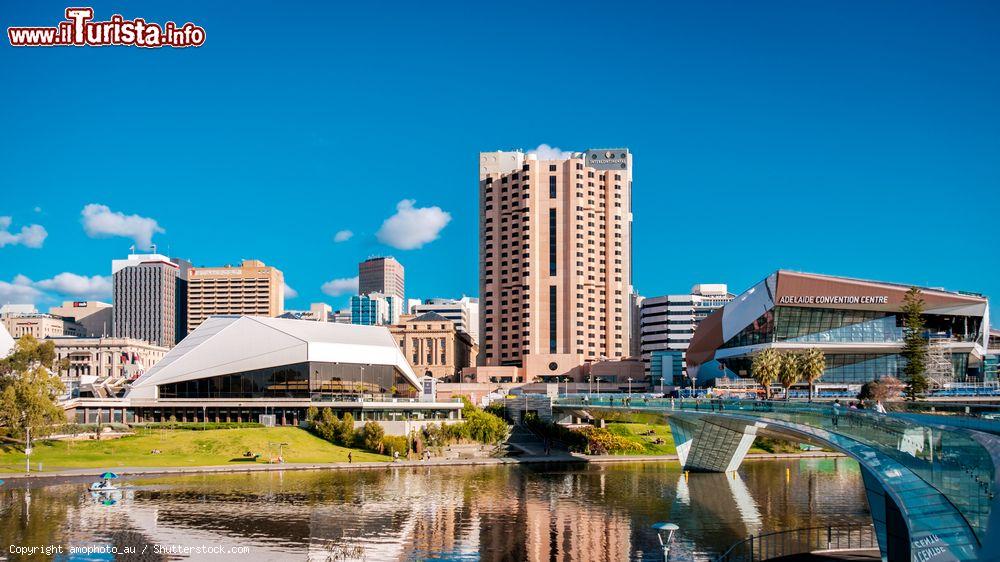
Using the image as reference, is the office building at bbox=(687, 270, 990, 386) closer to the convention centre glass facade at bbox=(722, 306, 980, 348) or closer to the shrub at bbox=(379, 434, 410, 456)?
the convention centre glass facade at bbox=(722, 306, 980, 348)

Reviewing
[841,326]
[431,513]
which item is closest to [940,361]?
[841,326]

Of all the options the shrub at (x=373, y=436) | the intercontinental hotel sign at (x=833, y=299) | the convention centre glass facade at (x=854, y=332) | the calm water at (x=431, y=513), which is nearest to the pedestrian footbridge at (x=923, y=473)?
the calm water at (x=431, y=513)

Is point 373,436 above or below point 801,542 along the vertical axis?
above

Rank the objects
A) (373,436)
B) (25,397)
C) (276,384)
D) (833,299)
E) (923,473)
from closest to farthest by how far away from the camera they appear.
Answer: (923,473), (25,397), (373,436), (276,384), (833,299)

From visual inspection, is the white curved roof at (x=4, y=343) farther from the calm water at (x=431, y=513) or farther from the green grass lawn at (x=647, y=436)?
the green grass lawn at (x=647, y=436)

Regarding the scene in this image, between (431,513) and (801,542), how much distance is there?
28057mm

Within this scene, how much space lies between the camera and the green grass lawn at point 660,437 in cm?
12250

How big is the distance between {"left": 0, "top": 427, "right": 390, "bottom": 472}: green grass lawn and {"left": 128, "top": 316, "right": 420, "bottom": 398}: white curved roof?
15.4m

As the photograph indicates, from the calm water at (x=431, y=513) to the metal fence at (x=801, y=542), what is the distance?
210cm

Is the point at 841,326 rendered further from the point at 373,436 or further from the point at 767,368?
the point at 373,436

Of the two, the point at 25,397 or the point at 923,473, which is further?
the point at 25,397

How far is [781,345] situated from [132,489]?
11811 cm

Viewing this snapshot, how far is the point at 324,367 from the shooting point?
134375 mm

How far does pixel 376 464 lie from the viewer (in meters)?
106
